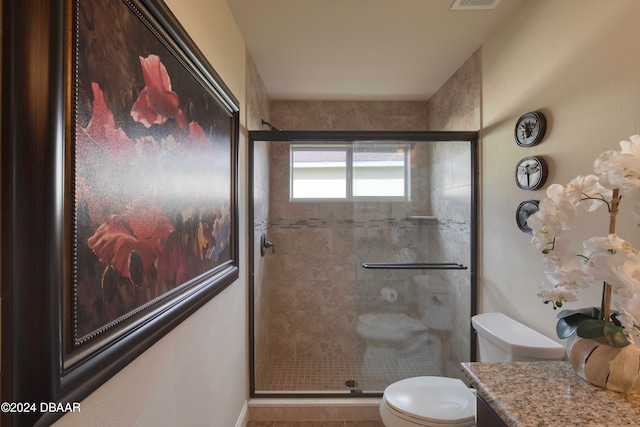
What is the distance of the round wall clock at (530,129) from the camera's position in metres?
1.43

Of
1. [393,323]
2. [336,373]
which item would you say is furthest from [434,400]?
[336,373]

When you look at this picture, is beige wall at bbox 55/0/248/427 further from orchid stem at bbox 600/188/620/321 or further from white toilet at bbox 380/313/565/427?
orchid stem at bbox 600/188/620/321

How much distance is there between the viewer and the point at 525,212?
60.7 inches

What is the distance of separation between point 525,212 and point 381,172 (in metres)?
0.96

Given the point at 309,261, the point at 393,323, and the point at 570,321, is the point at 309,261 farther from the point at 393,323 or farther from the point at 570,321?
the point at 570,321

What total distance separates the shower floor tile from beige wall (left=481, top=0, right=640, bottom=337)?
28.6 inches

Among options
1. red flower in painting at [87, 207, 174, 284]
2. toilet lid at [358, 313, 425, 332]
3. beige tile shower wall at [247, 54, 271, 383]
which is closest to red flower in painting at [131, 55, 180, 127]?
red flower in painting at [87, 207, 174, 284]

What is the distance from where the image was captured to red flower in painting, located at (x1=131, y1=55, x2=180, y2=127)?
0.76 meters

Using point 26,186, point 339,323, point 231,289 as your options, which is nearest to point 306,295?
point 339,323

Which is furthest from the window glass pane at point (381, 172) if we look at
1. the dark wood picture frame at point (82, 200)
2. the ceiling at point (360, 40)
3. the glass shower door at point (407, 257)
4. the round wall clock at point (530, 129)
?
the dark wood picture frame at point (82, 200)

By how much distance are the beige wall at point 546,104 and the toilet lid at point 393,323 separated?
1.73 feet

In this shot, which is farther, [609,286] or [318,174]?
[318,174]

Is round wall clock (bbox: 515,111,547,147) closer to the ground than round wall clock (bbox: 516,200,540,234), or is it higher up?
higher up

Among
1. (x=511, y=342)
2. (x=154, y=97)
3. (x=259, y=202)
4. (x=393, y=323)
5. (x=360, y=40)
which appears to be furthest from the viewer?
(x=259, y=202)
